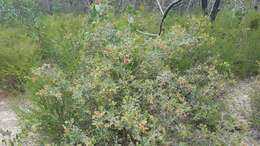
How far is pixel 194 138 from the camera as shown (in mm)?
2832

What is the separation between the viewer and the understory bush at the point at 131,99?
2.65m

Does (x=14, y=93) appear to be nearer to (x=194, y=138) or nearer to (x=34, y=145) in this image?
(x=34, y=145)

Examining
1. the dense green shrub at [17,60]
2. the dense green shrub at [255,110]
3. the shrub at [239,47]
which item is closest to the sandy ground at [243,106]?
the dense green shrub at [255,110]

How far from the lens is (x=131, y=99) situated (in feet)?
8.94

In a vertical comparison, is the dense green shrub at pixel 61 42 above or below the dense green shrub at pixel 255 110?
above

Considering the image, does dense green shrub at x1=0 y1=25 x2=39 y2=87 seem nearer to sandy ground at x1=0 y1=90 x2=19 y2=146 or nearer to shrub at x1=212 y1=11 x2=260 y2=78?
sandy ground at x1=0 y1=90 x2=19 y2=146

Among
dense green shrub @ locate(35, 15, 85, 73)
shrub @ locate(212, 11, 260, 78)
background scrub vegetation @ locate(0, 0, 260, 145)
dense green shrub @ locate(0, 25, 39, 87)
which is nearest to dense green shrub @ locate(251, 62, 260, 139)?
background scrub vegetation @ locate(0, 0, 260, 145)

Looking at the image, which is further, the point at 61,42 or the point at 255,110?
the point at 61,42

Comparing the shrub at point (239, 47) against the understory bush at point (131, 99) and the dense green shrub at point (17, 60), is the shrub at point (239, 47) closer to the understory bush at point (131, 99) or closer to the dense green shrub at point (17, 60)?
the understory bush at point (131, 99)

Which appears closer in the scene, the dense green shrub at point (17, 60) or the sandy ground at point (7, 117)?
the sandy ground at point (7, 117)

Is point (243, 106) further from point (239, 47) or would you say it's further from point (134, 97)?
point (134, 97)

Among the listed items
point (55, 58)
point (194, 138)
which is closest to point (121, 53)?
point (194, 138)

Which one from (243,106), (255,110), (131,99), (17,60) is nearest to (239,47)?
(243,106)

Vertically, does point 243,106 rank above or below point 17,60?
below
